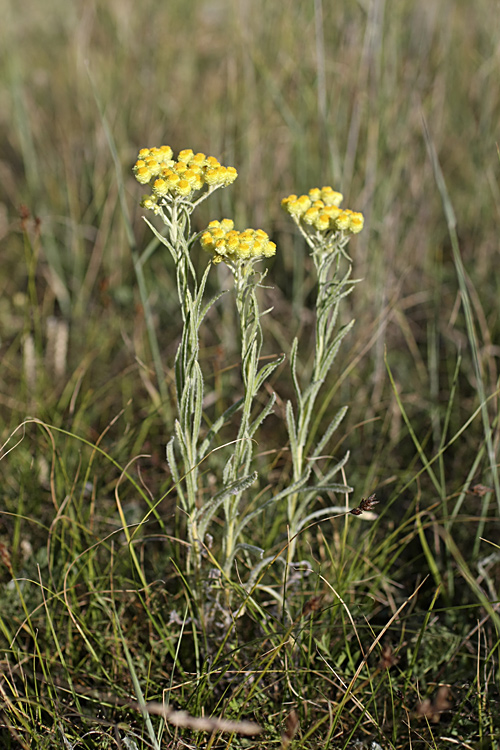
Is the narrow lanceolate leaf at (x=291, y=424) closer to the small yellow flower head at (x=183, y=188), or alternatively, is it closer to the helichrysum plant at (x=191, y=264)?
the helichrysum plant at (x=191, y=264)

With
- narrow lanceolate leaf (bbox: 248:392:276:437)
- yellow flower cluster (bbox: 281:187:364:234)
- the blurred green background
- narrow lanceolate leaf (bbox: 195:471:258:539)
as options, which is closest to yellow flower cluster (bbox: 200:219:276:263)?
yellow flower cluster (bbox: 281:187:364:234)

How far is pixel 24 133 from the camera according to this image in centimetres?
226

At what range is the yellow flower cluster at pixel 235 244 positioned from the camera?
2.64 feet

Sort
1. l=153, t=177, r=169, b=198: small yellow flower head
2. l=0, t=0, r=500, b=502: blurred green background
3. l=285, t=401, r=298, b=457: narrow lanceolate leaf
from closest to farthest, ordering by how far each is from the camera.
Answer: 1. l=153, t=177, r=169, b=198: small yellow flower head
2. l=285, t=401, r=298, b=457: narrow lanceolate leaf
3. l=0, t=0, r=500, b=502: blurred green background

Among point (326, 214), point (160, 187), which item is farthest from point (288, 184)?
point (160, 187)

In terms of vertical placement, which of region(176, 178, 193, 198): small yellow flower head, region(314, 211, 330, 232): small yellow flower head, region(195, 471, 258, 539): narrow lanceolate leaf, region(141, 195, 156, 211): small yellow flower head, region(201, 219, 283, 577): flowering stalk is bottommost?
region(195, 471, 258, 539): narrow lanceolate leaf

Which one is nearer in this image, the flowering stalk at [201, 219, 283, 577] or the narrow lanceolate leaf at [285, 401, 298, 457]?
the flowering stalk at [201, 219, 283, 577]

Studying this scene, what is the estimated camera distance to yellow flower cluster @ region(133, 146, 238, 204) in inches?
31.7

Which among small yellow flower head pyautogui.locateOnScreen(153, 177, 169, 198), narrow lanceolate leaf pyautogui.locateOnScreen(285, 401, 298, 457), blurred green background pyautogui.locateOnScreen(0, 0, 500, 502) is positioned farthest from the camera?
blurred green background pyautogui.locateOnScreen(0, 0, 500, 502)

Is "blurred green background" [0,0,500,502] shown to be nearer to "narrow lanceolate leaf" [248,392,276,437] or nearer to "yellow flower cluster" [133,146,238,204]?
A: "narrow lanceolate leaf" [248,392,276,437]

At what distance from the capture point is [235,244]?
0.80 metres

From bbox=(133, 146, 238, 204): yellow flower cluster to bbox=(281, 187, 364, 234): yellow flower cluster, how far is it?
120mm

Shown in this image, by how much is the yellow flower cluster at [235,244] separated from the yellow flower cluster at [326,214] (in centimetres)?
10

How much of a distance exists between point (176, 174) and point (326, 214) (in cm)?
24
